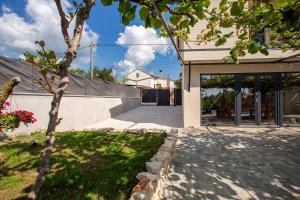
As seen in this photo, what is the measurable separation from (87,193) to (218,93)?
846 cm

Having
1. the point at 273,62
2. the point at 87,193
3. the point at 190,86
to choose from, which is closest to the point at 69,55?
the point at 87,193

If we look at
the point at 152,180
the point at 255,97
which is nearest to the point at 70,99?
the point at 152,180

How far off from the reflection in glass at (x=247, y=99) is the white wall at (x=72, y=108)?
25.6ft

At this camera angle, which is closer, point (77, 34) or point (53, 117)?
point (53, 117)

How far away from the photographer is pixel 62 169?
14.0 ft

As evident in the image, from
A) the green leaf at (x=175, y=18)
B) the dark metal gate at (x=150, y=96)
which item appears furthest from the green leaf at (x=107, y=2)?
the dark metal gate at (x=150, y=96)

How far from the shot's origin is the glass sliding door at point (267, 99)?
10102 mm

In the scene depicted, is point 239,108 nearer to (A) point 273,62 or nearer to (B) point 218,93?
(B) point 218,93

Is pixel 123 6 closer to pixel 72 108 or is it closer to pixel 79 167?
pixel 79 167

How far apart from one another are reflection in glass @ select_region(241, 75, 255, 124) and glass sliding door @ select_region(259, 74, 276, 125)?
15.3 inches

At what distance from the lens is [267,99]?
10.2 meters

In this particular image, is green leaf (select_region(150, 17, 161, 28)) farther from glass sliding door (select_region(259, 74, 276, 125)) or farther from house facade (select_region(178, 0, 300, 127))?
glass sliding door (select_region(259, 74, 276, 125))

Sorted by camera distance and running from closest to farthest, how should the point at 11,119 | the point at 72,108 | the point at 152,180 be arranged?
the point at 152,180 < the point at 11,119 < the point at 72,108

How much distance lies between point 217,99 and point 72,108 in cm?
699
